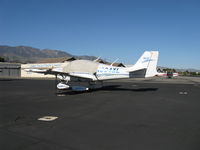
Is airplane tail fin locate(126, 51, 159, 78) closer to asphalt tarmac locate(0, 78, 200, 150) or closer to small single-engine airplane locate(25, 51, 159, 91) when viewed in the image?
small single-engine airplane locate(25, 51, 159, 91)

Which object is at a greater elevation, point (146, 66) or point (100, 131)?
point (146, 66)

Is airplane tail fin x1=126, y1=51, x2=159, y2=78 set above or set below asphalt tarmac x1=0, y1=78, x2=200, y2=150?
above

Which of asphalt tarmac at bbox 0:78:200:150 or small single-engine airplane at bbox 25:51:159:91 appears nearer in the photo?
asphalt tarmac at bbox 0:78:200:150

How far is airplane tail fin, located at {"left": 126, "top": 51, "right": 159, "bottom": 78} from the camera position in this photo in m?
15.8

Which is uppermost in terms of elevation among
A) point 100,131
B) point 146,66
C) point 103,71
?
point 146,66

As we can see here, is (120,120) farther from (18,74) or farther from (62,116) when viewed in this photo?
(18,74)

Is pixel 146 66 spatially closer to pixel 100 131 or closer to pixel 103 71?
pixel 103 71

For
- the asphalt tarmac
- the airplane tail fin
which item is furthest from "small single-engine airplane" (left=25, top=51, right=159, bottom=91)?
the asphalt tarmac

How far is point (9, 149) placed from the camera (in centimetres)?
427

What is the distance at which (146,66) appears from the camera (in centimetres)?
1582

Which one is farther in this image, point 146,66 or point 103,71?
point 103,71

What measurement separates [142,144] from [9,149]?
10.00 ft

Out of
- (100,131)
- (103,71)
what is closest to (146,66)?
(103,71)

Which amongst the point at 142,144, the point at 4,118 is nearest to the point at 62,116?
the point at 4,118
